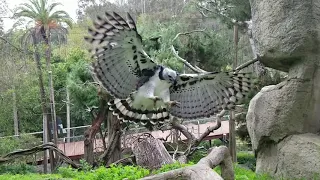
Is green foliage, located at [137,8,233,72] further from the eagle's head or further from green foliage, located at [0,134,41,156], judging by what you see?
the eagle's head

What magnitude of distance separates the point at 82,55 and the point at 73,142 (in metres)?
3.64

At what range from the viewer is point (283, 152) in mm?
5934

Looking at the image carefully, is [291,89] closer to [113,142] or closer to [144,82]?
[144,82]

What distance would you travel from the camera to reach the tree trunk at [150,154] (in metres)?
5.20

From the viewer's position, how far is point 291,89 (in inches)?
227

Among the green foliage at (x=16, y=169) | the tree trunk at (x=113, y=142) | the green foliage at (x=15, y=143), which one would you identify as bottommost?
the green foliage at (x=16, y=169)

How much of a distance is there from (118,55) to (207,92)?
112 cm

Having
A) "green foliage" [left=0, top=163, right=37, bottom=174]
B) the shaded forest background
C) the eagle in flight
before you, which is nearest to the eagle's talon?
the eagle in flight

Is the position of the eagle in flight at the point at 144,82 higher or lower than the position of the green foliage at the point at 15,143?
higher

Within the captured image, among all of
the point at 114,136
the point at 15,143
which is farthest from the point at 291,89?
the point at 15,143

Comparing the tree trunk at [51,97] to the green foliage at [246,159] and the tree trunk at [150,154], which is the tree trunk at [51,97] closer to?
the green foliage at [246,159]

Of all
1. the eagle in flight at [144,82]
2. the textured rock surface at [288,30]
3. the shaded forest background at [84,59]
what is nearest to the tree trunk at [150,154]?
the eagle in flight at [144,82]

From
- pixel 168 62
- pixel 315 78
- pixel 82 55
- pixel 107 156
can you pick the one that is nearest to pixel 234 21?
pixel 168 62

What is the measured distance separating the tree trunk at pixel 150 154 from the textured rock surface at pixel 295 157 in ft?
5.78
